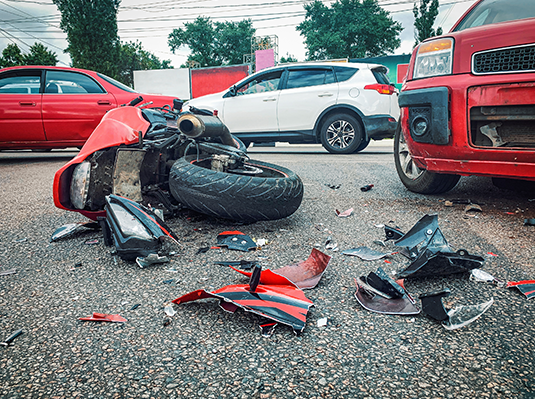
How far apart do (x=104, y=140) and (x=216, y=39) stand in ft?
203

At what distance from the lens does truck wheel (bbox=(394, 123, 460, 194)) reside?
3.75 metres

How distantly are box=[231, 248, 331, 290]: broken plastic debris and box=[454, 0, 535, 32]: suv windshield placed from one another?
2730 mm

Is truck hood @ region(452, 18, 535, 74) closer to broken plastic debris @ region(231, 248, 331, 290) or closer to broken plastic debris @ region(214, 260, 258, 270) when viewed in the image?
broken plastic debris @ region(231, 248, 331, 290)

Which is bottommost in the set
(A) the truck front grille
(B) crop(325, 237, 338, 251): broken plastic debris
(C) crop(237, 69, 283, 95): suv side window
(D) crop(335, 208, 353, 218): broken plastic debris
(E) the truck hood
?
(B) crop(325, 237, 338, 251): broken plastic debris

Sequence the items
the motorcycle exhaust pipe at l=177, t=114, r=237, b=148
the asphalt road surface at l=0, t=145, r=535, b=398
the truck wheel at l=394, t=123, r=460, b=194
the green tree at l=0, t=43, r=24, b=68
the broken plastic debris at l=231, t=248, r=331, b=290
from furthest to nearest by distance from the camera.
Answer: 1. the green tree at l=0, t=43, r=24, b=68
2. the truck wheel at l=394, t=123, r=460, b=194
3. the motorcycle exhaust pipe at l=177, t=114, r=237, b=148
4. the broken plastic debris at l=231, t=248, r=331, b=290
5. the asphalt road surface at l=0, t=145, r=535, b=398

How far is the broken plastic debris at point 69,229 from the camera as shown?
268 centimetres

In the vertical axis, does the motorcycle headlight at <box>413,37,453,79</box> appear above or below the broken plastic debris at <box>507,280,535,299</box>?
above

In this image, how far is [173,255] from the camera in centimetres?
236

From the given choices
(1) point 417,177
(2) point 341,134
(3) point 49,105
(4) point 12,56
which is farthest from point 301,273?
(4) point 12,56

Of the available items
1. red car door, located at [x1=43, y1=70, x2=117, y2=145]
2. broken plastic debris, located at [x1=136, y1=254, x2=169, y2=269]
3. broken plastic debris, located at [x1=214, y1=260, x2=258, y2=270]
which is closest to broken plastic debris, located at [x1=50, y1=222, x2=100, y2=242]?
broken plastic debris, located at [x1=136, y1=254, x2=169, y2=269]

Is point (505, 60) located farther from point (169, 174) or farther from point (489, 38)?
point (169, 174)

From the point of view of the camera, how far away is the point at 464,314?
5.15 feet

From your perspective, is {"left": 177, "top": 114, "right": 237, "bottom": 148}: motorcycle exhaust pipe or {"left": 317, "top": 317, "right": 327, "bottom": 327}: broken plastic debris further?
{"left": 177, "top": 114, "right": 237, "bottom": 148}: motorcycle exhaust pipe

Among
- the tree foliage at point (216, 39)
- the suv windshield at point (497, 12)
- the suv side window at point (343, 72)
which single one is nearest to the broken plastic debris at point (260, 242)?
the suv windshield at point (497, 12)
